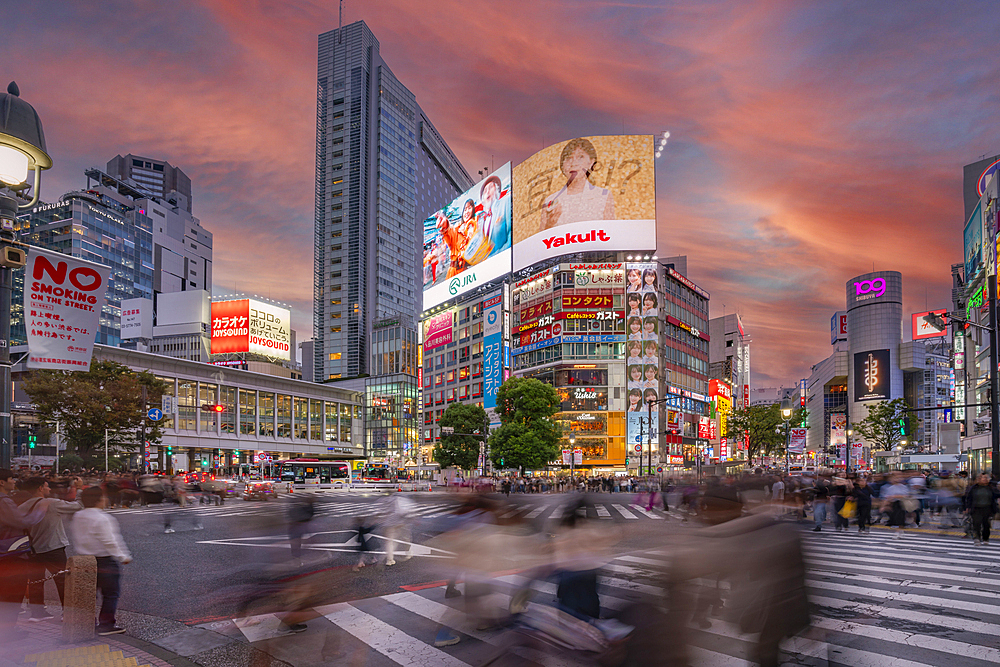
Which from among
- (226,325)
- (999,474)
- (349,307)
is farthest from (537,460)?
(349,307)

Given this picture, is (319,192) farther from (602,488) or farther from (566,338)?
(602,488)

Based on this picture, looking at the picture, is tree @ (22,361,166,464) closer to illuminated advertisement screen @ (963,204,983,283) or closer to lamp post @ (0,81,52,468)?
lamp post @ (0,81,52,468)

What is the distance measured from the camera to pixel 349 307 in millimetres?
147875

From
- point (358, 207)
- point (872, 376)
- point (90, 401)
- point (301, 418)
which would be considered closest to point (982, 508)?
point (90, 401)

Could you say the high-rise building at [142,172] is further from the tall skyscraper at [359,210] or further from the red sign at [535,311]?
the red sign at [535,311]

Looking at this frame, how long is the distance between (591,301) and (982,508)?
63766mm

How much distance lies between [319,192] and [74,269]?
156m

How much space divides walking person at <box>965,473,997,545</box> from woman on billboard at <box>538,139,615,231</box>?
63088 millimetres

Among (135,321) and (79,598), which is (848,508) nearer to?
(79,598)

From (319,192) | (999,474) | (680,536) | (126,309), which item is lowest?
(999,474)

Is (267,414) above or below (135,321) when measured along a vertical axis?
below

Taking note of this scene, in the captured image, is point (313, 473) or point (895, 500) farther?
point (313, 473)

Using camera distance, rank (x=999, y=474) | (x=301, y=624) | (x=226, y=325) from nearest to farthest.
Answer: (x=301, y=624)
(x=999, y=474)
(x=226, y=325)

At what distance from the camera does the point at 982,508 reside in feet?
58.1
